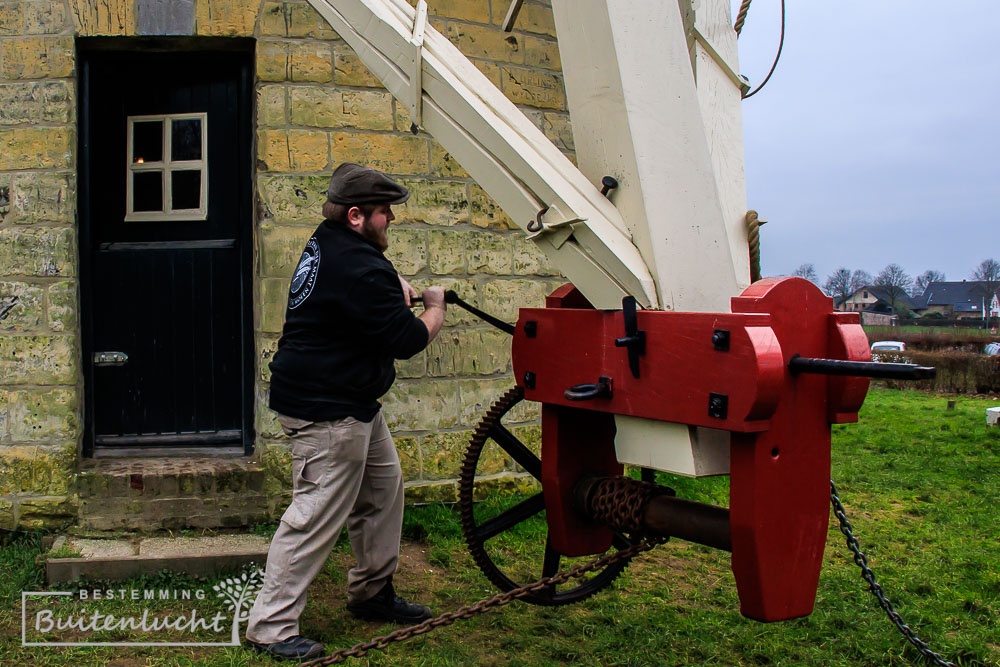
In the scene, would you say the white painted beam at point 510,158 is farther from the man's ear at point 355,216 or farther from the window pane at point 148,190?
the window pane at point 148,190

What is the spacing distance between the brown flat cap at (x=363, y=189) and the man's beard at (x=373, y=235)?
0.30 feet

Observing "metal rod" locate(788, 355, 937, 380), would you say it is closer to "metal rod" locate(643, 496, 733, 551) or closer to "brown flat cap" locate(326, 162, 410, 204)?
"metal rod" locate(643, 496, 733, 551)

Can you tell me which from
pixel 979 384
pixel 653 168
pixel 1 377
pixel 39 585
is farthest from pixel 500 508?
pixel 979 384

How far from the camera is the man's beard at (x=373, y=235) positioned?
3432 mm

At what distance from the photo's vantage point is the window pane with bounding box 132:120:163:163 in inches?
199

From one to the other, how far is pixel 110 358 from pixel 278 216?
1255 millimetres

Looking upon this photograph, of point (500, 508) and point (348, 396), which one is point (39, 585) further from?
point (500, 508)

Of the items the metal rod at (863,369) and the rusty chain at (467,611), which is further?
the rusty chain at (467,611)

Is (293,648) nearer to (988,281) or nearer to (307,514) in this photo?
(307,514)

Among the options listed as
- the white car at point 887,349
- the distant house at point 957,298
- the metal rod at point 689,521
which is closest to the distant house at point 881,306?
the distant house at point 957,298

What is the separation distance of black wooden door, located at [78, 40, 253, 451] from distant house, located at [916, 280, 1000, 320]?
44.7 meters

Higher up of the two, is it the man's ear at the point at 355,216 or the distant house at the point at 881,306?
the distant house at the point at 881,306

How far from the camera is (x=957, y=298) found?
169 feet

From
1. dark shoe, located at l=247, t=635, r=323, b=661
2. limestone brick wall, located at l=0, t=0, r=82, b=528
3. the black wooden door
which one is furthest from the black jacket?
limestone brick wall, located at l=0, t=0, r=82, b=528
